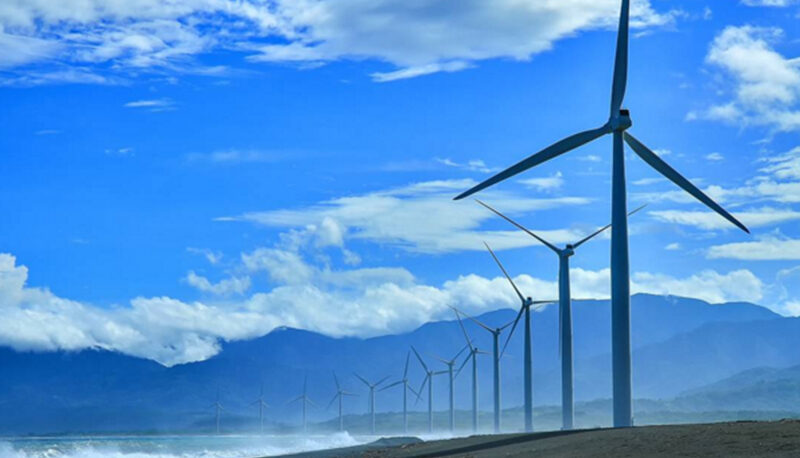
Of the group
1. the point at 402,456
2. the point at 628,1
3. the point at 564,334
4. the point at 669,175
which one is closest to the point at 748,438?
the point at 402,456

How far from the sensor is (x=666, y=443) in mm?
40656

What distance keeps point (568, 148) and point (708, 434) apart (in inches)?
1044

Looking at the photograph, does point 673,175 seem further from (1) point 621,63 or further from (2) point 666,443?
(2) point 666,443

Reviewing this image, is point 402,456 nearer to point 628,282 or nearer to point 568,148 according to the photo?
point 628,282

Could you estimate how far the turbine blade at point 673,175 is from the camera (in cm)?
5688

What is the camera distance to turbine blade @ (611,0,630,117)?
62.6m

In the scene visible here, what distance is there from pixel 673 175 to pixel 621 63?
705cm

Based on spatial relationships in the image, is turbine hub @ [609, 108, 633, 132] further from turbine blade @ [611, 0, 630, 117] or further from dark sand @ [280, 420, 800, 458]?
dark sand @ [280, 420, 800, 458]

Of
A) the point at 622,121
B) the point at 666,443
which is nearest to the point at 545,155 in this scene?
the point at 622,121

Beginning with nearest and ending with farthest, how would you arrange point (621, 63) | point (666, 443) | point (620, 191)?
point (666, 443) < point (620, 191) < point (621, 63)

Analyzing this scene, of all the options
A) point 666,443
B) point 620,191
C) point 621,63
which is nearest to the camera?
point 666,443

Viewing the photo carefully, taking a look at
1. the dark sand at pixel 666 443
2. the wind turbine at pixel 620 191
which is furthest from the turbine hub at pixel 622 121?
the dark sand at pixel 666 443

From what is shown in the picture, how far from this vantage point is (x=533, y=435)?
5691cm

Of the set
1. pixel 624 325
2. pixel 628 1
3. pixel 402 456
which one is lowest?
pixel 402 456
